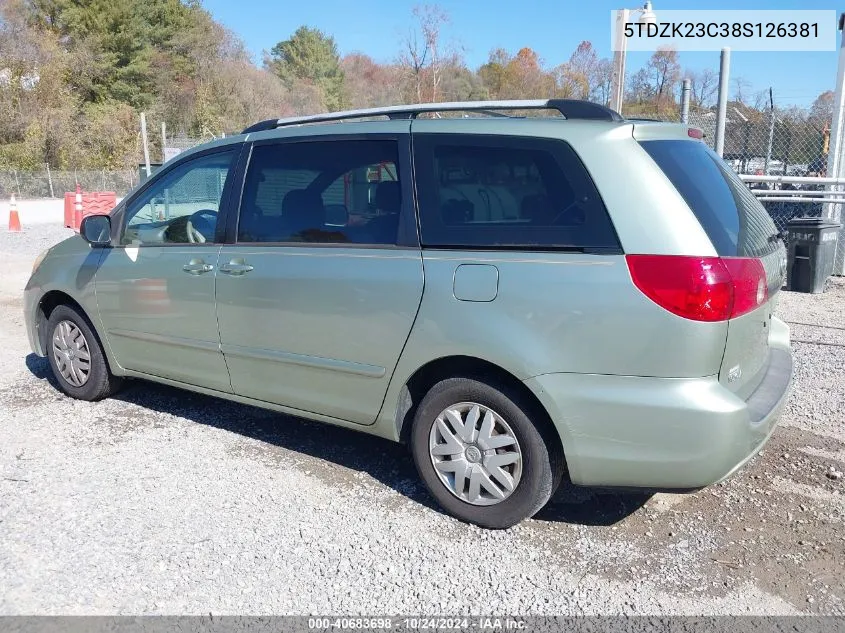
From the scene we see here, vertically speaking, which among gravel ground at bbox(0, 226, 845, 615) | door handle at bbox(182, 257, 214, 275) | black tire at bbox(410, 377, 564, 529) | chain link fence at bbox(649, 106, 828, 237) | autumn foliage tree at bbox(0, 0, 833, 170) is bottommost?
gravel ground at bbox(0, 226, 845, 615)

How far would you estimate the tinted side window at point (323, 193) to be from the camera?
3600 millimetres

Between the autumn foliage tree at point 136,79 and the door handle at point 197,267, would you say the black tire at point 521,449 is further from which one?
the autumn foliage tree at point 136,79

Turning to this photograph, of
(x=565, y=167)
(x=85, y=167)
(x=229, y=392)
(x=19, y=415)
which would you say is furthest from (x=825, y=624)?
(x=85, y=167)

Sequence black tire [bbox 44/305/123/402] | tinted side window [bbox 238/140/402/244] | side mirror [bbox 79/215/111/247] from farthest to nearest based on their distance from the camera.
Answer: black tire [bbox 44/305/123/402] < side mirror [bbox 79/215/111/247] < tinted side window [bbox 238/140/402/244]

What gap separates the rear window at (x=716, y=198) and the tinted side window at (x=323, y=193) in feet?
4.10

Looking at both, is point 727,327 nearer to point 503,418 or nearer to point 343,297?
point 503,418

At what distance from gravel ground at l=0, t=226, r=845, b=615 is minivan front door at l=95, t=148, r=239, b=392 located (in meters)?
0.50

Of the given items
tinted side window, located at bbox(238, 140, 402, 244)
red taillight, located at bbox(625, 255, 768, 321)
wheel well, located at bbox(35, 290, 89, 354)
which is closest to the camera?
red taillight, located at bbox(625, 255, 768, 321)

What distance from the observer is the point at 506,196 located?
3.23 meters

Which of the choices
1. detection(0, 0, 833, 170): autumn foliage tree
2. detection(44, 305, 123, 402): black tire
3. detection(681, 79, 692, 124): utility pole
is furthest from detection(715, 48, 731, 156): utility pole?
detection(0, 0, 833, 170): autumn foliage tree

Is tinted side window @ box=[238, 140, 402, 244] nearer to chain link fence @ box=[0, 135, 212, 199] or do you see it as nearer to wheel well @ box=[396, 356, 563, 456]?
wheel well @ box=[396, 356, 563, 456]

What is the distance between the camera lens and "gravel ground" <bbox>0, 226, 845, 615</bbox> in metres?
2.87

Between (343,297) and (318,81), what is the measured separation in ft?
249

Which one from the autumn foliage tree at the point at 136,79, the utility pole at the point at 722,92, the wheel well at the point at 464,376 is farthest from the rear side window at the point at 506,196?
the autumn foliage tree at the point at 136,79
